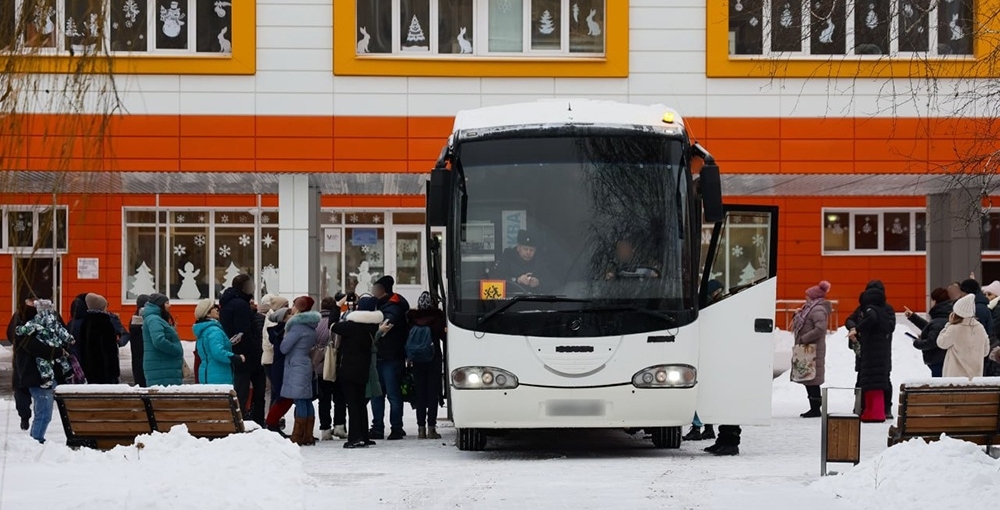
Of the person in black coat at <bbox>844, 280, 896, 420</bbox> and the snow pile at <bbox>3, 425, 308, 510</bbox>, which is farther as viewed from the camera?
the person in black coat at <bbox>844, 280, 896, 420</bbox>

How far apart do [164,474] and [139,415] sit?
8.45 ft

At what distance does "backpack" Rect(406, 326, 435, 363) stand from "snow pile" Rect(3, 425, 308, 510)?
331 cm

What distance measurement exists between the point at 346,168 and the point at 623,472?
12.8 meters

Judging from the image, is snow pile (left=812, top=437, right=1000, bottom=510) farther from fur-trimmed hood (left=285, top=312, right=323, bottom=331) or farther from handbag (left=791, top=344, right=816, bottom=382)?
handbag (left=791, top=344, right=816, bottom=382)

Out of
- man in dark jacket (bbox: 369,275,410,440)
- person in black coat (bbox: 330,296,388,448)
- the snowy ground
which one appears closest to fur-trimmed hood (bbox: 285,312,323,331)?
person in black coat (bbox: 330,296,388,448)

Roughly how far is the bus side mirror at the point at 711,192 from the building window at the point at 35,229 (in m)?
5.94

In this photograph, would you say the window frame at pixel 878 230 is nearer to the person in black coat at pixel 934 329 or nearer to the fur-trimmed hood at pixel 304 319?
the person in black coat at pixel 934 329

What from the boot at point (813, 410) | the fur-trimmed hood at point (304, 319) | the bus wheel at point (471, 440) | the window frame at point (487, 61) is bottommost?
the boot at point (813, 410)


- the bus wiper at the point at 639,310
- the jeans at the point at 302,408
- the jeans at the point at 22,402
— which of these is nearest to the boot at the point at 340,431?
the jeans at the point at 302,408

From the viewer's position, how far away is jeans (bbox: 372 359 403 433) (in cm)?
1567

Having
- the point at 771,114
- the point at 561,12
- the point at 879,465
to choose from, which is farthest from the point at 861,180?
the point at 879,465

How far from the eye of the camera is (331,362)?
15.0 metres

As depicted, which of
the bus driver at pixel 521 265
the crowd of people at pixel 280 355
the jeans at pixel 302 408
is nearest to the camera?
the bus driver at pixel 521 265

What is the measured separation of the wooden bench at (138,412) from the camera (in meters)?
12.6
